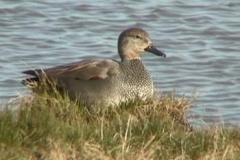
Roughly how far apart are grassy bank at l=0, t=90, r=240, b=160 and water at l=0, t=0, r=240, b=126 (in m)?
2.54

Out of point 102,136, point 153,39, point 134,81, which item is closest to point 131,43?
point 134,81

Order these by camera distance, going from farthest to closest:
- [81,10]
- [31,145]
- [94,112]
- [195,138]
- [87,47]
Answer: [81,10] < [87,47] < [94,112] < [195,138] < [31,145]

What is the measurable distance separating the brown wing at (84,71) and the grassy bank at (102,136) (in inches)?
27.6

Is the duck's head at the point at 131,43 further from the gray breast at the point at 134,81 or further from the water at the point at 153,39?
the water at the point at 153,39

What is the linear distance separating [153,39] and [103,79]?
17.1 ft

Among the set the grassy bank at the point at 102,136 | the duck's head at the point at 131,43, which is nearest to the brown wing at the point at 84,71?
the duck's head at the point at 131,43

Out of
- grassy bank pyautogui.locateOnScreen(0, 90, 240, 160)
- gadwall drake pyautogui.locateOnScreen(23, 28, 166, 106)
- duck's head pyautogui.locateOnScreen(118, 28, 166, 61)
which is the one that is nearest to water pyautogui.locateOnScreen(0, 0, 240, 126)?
duck's head pyautogui.locateOnScreen(118, 28, 166, 61)

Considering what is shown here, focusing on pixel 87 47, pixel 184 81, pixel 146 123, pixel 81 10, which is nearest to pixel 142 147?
pixel 146 123

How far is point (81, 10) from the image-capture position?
1483cm

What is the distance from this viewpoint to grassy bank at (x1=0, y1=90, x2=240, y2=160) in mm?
6297

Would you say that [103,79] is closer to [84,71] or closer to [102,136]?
[84,71]

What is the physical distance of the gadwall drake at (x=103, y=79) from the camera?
26.4 feet

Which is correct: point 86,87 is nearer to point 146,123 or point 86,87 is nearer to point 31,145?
point 146,123

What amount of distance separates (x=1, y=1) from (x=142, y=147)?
933 cm
